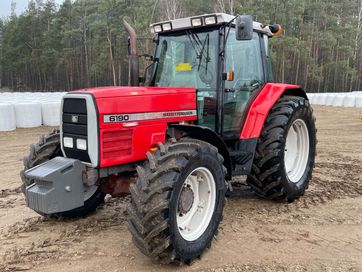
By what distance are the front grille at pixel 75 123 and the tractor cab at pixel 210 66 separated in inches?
52.1

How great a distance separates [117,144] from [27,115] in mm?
9661

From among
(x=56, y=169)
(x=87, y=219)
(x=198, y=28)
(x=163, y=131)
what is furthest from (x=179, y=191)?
(x=198, y=28)

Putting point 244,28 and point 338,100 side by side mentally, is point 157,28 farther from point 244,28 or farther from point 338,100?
point 338,100

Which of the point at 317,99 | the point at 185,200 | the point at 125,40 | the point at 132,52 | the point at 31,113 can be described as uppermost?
the point at 125,40

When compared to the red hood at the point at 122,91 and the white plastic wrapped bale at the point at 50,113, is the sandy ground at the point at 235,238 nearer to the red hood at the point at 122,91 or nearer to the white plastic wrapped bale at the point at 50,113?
the red hood at the point at 122,91

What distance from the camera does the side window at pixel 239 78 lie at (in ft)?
14.8

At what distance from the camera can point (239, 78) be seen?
466 cm

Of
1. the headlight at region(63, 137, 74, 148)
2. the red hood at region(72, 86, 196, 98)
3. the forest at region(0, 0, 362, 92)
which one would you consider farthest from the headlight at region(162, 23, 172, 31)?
the forest at region(0, 0, 362, 92)

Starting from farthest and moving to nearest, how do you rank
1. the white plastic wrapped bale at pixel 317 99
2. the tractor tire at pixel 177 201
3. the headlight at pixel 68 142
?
1. the white plastic wrapped bale at pixel 317 99
2. the headlight at pixel 68 142
3. the tractor tire at pixel 177 201

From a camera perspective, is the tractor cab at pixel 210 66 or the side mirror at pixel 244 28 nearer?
the side mirror at pixel 244 28

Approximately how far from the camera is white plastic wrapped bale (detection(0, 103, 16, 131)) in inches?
461

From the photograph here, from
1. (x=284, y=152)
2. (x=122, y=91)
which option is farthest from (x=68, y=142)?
(x=284, y=152)

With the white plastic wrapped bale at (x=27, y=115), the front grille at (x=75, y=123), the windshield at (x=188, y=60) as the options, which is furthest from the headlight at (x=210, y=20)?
the white plastic wrapped bale at (x=27, y=115)

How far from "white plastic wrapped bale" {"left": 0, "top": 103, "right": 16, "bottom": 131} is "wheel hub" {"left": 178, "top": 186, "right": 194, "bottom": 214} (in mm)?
9526
